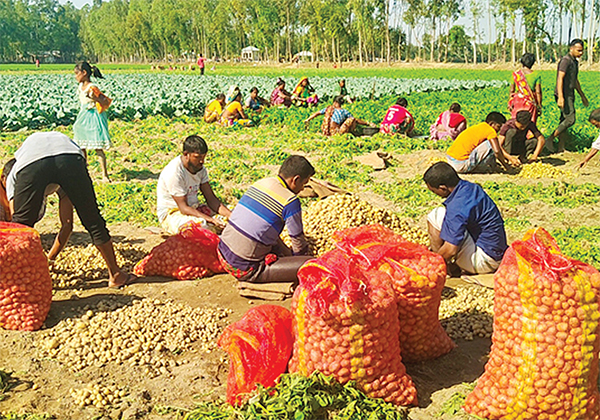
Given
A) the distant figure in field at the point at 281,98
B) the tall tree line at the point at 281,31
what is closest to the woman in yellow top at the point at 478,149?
the distant figure in field at the point at 281,98

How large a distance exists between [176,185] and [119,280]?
1092 millimetres

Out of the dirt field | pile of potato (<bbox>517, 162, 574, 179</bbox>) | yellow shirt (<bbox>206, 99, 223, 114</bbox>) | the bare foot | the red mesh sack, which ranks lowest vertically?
the dirt field

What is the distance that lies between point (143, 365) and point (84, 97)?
19.0 feet

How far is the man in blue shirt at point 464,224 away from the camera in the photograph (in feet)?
15.1

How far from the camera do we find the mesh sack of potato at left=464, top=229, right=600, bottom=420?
2633 mm

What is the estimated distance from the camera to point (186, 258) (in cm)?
524

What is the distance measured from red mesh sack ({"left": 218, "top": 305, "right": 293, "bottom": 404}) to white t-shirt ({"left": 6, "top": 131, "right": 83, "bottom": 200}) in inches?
89.4

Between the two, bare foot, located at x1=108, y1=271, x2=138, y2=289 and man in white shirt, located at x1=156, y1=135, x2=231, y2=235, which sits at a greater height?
man in white shirt, located at x1=156, y1=135, x2=231, y2=235

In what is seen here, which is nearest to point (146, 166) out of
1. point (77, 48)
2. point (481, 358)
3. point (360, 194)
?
point (360, 194)

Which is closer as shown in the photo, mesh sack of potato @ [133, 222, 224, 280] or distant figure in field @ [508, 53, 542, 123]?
mesh sack of potato @ [133, 222, 224, 280]

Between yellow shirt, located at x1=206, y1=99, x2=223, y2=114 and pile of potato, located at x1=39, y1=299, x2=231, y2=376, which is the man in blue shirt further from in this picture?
yellow shirt, located at x1=206, y1=99, x2=223, y2=114

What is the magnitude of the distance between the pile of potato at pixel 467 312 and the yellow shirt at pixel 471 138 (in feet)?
14.1

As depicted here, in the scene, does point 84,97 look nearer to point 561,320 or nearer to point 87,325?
point 87,325

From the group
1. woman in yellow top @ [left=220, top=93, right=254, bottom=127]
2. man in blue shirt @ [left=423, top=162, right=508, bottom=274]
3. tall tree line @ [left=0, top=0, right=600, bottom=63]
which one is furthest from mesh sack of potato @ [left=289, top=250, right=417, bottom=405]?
tall tree line @ [left=0, top=0, right=600, bottom=63]
